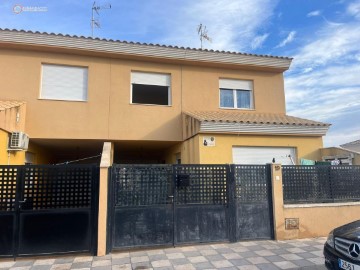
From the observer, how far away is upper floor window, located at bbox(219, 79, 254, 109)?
40.8 feet

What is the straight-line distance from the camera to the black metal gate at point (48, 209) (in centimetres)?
609

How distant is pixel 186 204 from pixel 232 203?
4.05 ft

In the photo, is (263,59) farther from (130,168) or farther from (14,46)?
(14,46)

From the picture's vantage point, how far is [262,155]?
1069cm

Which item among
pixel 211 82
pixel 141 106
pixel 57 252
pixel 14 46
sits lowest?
pixel 57 252

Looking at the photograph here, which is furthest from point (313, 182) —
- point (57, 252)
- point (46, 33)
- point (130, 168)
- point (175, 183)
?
point (46, 33)

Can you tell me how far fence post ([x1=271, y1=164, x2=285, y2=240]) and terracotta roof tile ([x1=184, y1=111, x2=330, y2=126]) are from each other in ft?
9.56

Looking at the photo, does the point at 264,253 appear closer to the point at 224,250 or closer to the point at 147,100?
the point at 224,250

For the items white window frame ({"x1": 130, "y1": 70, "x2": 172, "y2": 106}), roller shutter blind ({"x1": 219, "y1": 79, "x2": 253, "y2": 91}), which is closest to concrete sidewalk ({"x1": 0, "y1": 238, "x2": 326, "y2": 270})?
white window frame ({"x1": 130, "y1": 70, "x2": 172, "y2": 106})

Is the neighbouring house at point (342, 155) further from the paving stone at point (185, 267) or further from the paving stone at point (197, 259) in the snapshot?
the paving stone at point (185, 267)

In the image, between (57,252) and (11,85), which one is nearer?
(57,252)

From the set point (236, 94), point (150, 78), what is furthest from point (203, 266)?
point (236, 94)

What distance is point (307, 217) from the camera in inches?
304

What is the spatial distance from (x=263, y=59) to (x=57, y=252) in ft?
35.2
